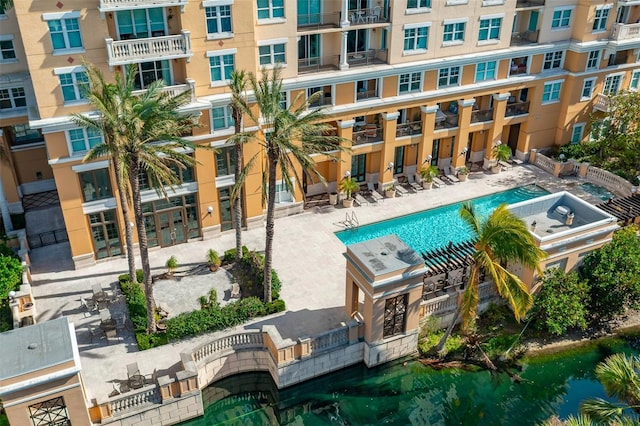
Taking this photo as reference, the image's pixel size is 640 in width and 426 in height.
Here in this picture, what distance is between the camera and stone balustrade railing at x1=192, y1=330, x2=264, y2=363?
1212 inches

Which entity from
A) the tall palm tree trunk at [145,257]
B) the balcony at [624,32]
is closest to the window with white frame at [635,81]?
the balcony at [624,32]

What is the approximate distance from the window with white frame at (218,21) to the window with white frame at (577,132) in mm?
32388

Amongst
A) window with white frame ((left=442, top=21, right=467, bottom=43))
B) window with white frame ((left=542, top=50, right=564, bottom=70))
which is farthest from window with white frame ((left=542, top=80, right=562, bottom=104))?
window with white frame ((left=442, top=21, right=467, bottom=43))

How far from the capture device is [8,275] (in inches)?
1352

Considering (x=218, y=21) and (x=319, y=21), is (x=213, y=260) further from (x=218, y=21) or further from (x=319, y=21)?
(x=319, y=21)

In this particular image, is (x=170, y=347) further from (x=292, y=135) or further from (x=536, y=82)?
(x=536, y=82)

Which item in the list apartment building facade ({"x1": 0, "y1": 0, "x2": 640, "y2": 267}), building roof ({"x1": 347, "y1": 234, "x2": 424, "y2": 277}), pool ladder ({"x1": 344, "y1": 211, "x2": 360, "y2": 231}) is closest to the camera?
building roof ({"x1": 347, "y1": 234, "x2": 424, "y2": 277})

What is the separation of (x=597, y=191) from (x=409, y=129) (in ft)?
52.7

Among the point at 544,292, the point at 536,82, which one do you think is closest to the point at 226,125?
the point at 544,292

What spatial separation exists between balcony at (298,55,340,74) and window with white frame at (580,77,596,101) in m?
22.4

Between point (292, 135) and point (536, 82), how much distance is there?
2818 centimetres

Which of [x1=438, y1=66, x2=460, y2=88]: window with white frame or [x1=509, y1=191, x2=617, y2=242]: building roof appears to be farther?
[x1=438, y1=66, x2=460, y2=88]: window with white frame

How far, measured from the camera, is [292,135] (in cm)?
3023

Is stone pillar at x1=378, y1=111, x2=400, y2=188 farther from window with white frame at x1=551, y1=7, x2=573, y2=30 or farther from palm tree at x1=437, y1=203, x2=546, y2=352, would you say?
palm tree at x1=437, y1=203, x2=546, y2=352
